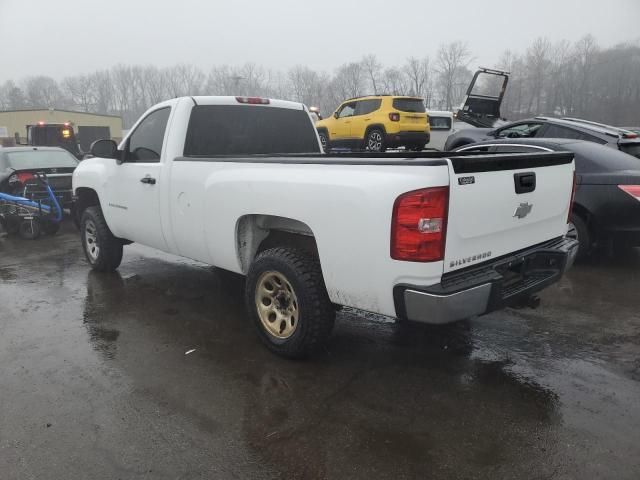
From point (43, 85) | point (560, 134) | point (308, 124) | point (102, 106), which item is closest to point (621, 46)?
point (560, 134)

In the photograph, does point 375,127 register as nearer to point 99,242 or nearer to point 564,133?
point 564,133

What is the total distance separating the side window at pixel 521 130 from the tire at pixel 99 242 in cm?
740

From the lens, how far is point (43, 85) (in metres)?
113

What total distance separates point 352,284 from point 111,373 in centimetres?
190

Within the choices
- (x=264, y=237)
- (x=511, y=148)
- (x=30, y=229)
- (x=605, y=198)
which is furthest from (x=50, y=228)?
(x=605, y=198)

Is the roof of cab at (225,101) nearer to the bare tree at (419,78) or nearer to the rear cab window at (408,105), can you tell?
the rear cab window at (408,105)

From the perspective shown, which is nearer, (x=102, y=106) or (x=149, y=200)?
(x=149, y=200)

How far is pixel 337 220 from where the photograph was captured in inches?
115

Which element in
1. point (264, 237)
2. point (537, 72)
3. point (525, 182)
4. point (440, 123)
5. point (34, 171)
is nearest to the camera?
point (525, 182)

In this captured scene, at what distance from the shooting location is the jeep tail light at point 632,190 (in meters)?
5.25

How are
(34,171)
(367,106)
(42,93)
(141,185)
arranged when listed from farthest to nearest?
(42,93)
(367,106)
(34,171)
(141,185)

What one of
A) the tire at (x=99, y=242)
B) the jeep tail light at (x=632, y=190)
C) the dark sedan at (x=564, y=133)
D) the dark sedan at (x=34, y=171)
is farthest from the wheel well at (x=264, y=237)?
the dark sedan at (x=34, y=171)

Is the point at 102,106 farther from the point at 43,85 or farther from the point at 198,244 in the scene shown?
the point at 198,244

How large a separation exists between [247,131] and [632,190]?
4239mm
